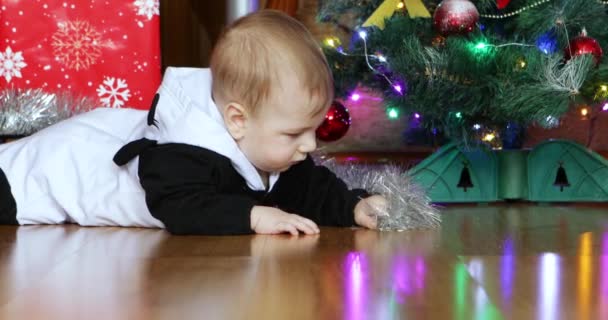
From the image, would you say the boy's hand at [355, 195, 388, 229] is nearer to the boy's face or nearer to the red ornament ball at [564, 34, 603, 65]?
the boy's face

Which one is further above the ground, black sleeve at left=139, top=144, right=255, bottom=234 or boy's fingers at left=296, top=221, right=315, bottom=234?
black sleeve at left=139, top=144, right=255, bottom=234

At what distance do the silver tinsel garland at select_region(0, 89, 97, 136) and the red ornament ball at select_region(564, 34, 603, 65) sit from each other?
0.93m

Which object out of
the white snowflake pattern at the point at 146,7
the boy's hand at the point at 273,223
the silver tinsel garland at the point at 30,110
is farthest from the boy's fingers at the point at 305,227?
the white snowflake pattern at the point at 146,7

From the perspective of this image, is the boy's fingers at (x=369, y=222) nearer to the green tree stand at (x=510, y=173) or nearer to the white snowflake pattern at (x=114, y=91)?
the green tree stand at (x=510, y=173)

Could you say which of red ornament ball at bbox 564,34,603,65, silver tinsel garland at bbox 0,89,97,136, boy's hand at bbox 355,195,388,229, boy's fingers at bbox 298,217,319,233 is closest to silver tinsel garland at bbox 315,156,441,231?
boy's hand at bbox 355,195,388,229

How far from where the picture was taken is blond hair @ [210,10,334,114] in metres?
1.08

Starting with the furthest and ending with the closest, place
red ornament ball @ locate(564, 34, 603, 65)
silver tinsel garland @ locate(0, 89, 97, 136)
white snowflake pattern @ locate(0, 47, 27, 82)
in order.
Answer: white snowflake pattern @ locate(0, 47, 27, 82), silver tinsel garland @ locate(0, 89, 97, 136), red ornament ball @ locate(564, 34, 603, 65)

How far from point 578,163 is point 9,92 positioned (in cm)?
112

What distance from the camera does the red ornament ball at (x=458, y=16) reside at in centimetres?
141

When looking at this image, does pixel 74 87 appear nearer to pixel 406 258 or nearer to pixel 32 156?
pixel 32 156

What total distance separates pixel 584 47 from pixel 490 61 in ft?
0.52

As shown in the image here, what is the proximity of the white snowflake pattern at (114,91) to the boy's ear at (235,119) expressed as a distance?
2.16 feet

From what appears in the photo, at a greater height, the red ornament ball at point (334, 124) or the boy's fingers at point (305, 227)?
the red ornament ball at point (334, 124)

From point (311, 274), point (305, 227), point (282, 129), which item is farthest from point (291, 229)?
point (311, 274)
